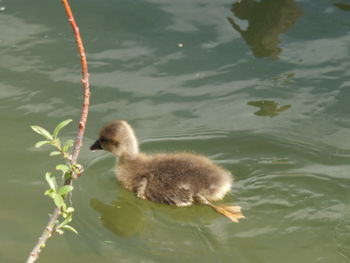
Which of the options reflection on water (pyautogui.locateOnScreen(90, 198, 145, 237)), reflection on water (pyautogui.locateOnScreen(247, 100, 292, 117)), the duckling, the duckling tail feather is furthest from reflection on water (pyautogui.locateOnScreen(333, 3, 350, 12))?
reflection on water (pyautogui.locateOnScreen(90, 198, 145, 237))

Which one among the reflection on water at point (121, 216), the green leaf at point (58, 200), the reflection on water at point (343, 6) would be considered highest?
the green leaf at point (58, 200)

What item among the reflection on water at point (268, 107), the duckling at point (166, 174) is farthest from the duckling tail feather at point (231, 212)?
the reflection on water at point (268, 107)

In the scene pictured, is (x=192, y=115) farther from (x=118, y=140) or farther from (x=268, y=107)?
(x=118, y=140)

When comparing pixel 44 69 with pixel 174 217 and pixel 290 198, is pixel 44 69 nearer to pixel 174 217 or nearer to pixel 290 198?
pixel 174 217

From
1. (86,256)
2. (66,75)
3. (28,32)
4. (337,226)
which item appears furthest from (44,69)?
(337,226)

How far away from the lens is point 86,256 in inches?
142

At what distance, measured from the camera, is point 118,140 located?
4.36 m

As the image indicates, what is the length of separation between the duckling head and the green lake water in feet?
0.60

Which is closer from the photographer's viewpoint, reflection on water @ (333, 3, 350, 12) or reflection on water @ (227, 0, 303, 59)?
reflection on water @ (227, 0, 303, 59)

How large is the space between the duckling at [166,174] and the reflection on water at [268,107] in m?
0.82

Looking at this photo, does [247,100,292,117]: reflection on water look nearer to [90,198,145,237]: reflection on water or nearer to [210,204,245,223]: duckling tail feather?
[210,204,245,223]: duckling tail feather

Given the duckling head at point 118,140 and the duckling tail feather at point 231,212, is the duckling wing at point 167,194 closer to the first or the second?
the duckling tail feather at point 231,212

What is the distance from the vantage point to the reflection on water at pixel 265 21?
5684 mm

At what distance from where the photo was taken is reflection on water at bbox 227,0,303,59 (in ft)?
18.6
